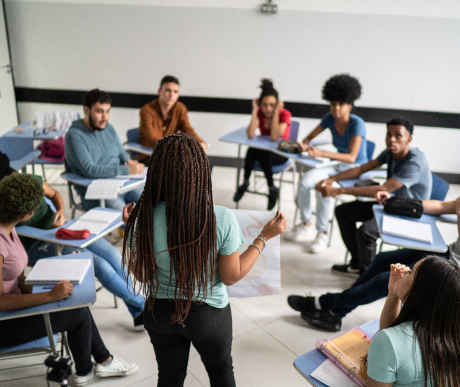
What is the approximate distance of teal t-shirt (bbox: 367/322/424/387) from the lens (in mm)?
1129

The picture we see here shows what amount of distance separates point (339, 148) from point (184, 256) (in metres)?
2.78

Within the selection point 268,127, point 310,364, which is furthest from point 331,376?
point 268,127

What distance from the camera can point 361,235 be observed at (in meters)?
3.01

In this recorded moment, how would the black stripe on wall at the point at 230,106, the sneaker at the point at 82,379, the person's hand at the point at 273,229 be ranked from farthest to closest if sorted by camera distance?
the black stripe on wall at the point at 230,106 → the sneaker at the point at 82,379 → the person's hand at the point at 273,229

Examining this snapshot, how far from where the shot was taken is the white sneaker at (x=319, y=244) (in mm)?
3523

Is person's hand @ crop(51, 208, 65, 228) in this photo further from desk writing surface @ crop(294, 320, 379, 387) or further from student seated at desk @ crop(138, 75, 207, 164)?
desk writing surface @ crop(294, 320, 379, 387)

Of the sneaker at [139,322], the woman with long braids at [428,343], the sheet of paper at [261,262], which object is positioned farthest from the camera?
the sneaker at [139,322]

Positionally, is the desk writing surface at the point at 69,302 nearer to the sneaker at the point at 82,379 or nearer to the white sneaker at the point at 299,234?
the sneaker at the point at 82,379

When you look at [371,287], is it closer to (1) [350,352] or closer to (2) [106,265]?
(1) [350,352]

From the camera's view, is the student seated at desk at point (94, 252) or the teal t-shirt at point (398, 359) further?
the student seated at desk at point (94, 252)

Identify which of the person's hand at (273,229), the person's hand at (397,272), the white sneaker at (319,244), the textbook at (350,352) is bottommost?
the white sneaker at (319,244)

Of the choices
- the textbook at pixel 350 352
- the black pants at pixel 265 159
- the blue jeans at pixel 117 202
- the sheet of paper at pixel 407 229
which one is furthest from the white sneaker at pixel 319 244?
the textbook at pixel 350 352

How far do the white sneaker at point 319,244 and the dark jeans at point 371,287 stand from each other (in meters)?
1.00

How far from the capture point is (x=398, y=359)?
1.13 meters
